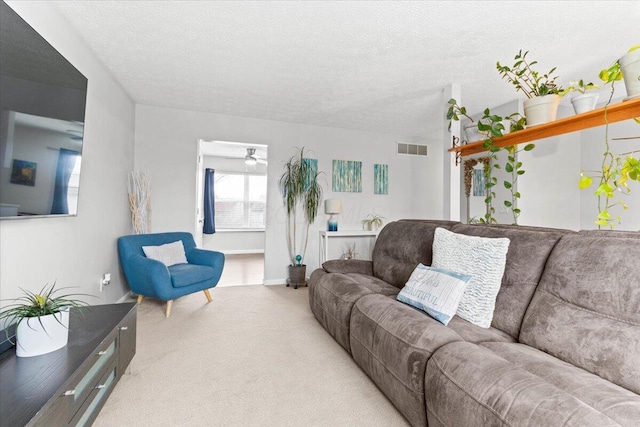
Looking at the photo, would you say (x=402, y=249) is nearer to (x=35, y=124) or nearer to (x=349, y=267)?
(x=349, y=267)

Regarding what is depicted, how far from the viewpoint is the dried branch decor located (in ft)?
12.0

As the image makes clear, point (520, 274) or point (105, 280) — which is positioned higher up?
point (520, 274)

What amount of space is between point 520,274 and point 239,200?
6.54m

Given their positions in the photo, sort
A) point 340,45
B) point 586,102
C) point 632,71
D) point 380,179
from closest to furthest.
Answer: point 632,71
point 586,102
point 340,45
point 380,179

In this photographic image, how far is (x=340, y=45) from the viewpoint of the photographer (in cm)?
245

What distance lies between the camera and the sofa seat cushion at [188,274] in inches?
116

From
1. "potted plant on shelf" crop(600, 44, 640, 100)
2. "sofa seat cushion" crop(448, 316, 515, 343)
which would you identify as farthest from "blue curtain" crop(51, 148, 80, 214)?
"potted plant on shelf" crop(600, 44, 640, 100)

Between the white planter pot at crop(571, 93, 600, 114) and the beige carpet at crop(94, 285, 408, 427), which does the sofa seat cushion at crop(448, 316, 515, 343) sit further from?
the white planter pot at crop(571, 93, 600, 114)

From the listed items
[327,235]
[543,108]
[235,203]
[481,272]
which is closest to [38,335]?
[481,272]

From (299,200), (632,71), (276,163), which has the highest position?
(276,163)

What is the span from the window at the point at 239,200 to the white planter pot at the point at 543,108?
5.76 meters

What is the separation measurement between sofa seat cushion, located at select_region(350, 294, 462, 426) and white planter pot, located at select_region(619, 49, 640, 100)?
1473mm

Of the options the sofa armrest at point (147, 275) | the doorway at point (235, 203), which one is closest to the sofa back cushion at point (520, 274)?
the sofa armrest at point (147, 275)

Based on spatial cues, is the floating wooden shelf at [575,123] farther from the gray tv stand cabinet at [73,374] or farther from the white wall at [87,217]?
the white wall at [87,217]
